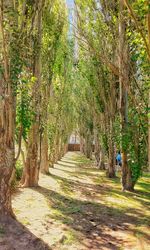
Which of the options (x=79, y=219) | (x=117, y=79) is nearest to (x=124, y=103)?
(x=117, y=79)

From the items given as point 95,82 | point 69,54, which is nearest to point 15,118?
point 95,82

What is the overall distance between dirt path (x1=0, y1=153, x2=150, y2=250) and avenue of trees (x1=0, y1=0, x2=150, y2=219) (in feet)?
2.79

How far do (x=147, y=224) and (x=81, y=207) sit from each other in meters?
2.16

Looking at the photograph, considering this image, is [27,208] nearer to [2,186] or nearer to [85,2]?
[2,186]

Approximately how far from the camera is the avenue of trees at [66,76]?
7.04 meters

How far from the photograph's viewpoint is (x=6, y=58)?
6.88 meters

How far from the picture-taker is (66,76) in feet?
73.5

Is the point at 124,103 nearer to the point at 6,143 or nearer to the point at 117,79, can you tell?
the point at 117,79

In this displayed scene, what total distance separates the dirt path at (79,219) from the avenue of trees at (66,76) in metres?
0.85

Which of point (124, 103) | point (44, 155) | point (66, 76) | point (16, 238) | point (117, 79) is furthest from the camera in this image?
point (66, 76)

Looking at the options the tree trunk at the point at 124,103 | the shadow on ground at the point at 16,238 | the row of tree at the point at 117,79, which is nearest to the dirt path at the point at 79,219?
the shadow on ground at the point at 16,238

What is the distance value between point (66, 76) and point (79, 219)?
1539cm

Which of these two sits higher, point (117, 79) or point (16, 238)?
point (117, 79)

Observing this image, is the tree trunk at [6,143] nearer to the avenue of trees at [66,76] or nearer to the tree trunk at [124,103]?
the avenue of trees at [66,76]
